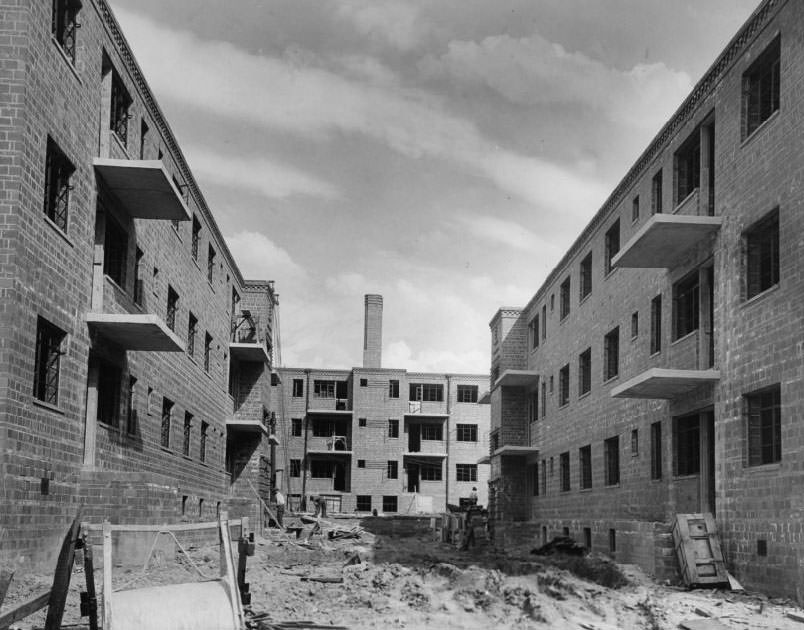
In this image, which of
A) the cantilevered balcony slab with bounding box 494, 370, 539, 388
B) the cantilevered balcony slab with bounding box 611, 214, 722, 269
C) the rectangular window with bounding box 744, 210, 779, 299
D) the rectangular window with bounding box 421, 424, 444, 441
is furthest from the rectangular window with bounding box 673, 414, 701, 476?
the rectangular window with bounding box 421, 424, 444, 441

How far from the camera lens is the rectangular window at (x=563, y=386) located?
31391 millimetres

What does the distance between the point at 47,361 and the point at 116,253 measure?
15.6 ft

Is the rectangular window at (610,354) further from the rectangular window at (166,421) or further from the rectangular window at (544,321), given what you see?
the rectangular window at (166,421)

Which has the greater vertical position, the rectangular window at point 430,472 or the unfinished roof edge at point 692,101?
the unfinished roof edge at point 692,101

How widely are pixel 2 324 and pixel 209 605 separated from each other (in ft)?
24.4

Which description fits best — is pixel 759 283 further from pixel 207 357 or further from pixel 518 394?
pixel 518 394

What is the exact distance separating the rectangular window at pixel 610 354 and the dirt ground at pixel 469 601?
342 inches

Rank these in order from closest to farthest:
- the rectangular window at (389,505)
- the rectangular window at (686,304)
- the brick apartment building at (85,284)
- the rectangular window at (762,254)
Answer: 1. the brick apartment building at (85,284)
2. the rectangular window at (762,254)
3. the rectangular window at (686,304)
4. the rectangular window at (389,505)

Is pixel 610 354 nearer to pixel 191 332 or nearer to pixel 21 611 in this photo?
pixel 191 332

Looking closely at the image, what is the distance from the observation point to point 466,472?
5938 centimetres

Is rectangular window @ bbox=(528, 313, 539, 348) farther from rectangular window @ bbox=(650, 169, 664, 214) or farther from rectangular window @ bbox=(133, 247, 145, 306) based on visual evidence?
rectangular window @ bbox=(133, 247, 145, 306)

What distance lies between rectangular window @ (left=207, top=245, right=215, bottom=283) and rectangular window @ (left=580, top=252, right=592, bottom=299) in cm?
1169

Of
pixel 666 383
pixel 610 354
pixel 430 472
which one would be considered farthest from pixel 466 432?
pixel 666 383

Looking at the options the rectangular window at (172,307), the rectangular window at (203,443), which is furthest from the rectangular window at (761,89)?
the rectangular window at (203,443)
